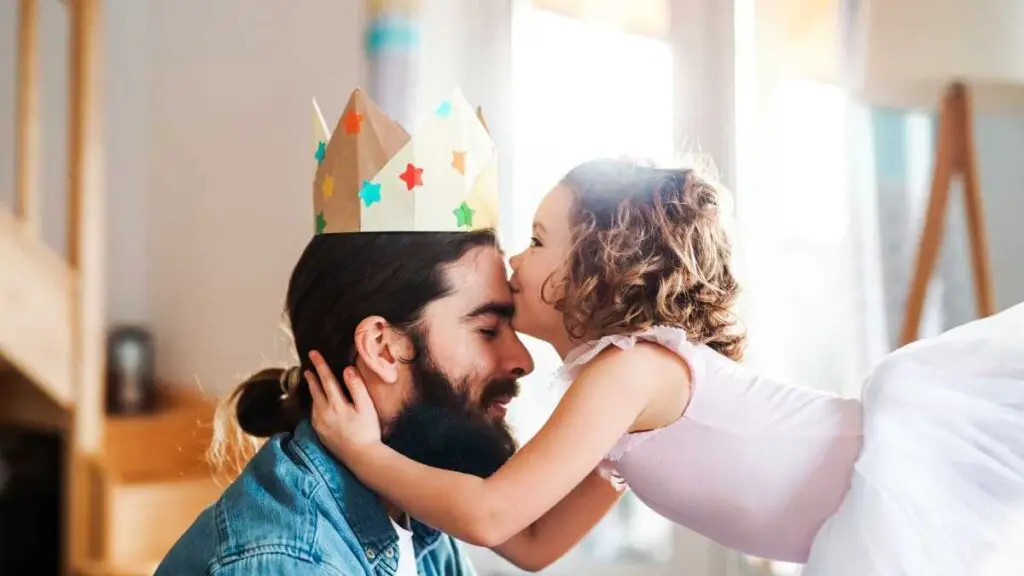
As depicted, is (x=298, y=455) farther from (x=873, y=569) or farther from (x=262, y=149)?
(x=262, y=149)

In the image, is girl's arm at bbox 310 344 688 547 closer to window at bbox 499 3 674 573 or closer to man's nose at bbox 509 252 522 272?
man's nose at bbox 509 252 522 272

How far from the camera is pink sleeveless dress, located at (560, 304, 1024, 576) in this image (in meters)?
0.65

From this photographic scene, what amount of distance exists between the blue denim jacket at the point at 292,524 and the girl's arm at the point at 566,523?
0.17 metres

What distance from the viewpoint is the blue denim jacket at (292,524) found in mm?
631

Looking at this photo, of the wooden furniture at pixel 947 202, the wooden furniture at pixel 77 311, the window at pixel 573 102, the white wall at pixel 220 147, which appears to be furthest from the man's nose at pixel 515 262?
the wooden furniture at pixel 77 311

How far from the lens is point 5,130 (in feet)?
7.84

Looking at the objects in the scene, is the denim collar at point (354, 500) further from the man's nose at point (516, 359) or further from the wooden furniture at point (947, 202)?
the wooden furniture at point (947, 202)

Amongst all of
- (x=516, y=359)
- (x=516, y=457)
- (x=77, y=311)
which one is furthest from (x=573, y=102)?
(x=77, y=311)

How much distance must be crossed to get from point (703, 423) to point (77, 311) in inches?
59.3

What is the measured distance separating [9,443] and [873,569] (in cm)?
207

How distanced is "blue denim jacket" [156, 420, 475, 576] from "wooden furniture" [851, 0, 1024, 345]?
684 mm

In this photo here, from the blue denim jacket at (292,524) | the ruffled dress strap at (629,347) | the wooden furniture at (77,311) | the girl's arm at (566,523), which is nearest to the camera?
the blue denim jacket at (292,524)

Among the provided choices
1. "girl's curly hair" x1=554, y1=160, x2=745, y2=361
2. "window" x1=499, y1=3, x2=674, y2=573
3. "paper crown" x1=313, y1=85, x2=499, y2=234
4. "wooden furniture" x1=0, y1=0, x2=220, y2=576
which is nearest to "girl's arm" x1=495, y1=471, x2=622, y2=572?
"girl's curly hair" x1=554, y1=160, x2=745, y2=361

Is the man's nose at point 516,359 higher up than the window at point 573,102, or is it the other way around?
the window at point 573,102
